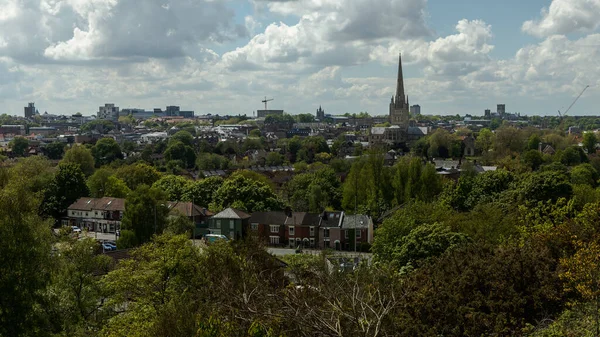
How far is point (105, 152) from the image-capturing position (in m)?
87.7

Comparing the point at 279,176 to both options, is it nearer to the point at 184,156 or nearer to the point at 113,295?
the point at 184,156

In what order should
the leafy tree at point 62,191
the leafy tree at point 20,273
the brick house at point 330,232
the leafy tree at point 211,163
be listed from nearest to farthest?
the leafy tree at point 20,273
the brick house at point 330,232
the leafy tree at point 62,191
the leafy tree at point 211,163

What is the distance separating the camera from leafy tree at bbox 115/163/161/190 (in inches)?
2140

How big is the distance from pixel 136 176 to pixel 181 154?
108ft

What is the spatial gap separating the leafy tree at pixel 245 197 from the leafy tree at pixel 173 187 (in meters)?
3.59

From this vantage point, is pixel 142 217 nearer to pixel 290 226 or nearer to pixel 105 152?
pixel 290 226

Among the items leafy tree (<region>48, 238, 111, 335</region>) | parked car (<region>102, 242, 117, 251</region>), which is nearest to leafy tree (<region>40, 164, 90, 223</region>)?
parked car (<region>102, 242, 117, 251</region>)

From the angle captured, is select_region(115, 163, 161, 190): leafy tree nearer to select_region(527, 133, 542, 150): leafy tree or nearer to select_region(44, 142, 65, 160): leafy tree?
select_region(44, 142, 65, 160): leafy tree

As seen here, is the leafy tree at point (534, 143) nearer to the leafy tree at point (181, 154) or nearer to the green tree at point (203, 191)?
the leafy tree at point (181, 154)

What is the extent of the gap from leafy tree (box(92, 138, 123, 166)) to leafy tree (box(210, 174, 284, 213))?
A: 142ft

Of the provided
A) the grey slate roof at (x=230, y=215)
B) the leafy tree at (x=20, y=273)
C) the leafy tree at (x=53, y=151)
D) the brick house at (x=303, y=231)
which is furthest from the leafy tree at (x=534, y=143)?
the leafy tree at (x=20, y=273)

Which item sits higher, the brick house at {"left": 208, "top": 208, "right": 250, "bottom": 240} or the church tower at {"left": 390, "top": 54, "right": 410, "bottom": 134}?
the church tower at {"left": 390, "top": 54, "right": 410, "bottom": 134}

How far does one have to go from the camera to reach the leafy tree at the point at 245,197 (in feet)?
149

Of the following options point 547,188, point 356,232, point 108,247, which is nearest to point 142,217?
point 108,247
